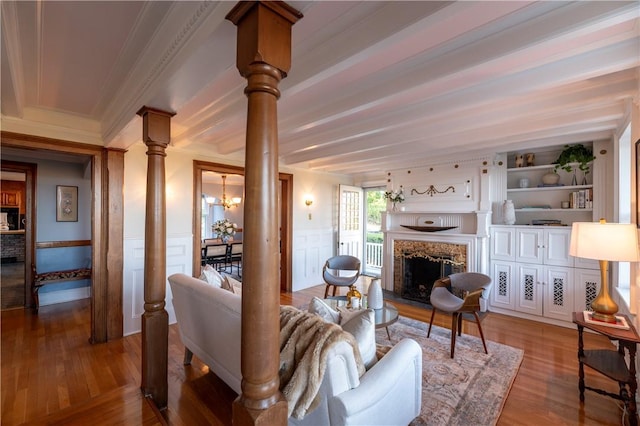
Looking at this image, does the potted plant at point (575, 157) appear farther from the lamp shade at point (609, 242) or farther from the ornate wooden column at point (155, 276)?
the ornate wooden column at point (155, 276)

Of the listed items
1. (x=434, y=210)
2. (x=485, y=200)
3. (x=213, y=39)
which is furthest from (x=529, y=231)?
(x=213, y=39)

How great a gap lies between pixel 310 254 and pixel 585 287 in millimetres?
4161

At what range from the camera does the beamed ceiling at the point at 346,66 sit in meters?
1.29

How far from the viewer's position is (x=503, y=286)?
4125 mm

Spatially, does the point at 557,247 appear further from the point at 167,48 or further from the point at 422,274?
the point at 167,48

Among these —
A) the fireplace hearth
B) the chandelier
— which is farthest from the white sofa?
the chandelier

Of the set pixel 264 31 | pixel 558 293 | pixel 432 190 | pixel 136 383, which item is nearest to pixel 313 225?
pixel 432 190

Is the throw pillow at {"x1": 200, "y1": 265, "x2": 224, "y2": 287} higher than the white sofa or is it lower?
higher

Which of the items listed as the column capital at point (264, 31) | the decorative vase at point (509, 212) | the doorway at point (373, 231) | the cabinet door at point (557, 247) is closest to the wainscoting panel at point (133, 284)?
the column capital at point (264, 31)

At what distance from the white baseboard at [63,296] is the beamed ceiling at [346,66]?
316 centimetres

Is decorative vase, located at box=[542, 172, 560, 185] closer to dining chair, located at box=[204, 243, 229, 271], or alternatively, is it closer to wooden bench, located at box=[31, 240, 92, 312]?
dining chair, located at box=[204, 243, 229, 271]

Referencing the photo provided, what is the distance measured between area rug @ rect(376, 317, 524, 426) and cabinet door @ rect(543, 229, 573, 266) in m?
1.51

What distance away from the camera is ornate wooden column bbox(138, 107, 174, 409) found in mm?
2039

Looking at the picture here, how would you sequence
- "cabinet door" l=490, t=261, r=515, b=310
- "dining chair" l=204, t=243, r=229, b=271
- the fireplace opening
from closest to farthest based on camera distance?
1. "cabinet door" l=490, t=261, r=515, b=310
2. the fireplace opening
3. "dining chair" l=204, t=243, r=229, b=271
